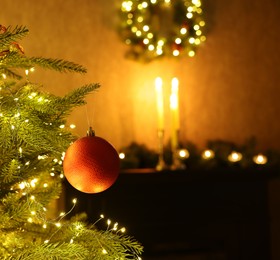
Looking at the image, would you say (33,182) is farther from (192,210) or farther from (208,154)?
(208,154)

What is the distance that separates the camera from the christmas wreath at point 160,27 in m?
2.99

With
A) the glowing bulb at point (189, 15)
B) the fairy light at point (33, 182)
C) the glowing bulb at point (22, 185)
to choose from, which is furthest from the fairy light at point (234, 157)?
the glowing bulb at point (22, 185)

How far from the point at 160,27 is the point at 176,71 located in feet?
0.82

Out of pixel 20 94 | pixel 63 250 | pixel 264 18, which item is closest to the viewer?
pixel 63 250

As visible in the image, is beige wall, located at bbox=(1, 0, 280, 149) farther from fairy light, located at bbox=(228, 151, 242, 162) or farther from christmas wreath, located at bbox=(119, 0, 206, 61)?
fairy light, located at bbox=(228, 151, 242, 162)

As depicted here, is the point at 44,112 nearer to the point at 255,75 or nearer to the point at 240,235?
the point at 240,235

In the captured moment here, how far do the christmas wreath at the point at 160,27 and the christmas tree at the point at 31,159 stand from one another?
5.51ft

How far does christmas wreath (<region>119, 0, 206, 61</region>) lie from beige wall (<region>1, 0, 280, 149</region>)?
2.1 inches

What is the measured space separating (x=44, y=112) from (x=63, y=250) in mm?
292

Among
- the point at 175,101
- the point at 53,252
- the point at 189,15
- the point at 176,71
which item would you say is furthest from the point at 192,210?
the point at 53,252

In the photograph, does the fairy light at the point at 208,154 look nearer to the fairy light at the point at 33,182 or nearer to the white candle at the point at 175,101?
the white candle at the point at 175,101

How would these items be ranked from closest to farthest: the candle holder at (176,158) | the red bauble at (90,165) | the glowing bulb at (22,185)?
the red bauble at (90,165), the glowing bulb at (22,185), the candle holder at (176,158)

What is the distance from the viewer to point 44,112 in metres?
1.23

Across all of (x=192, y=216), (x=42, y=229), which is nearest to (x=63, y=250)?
(x=42, y=229)
